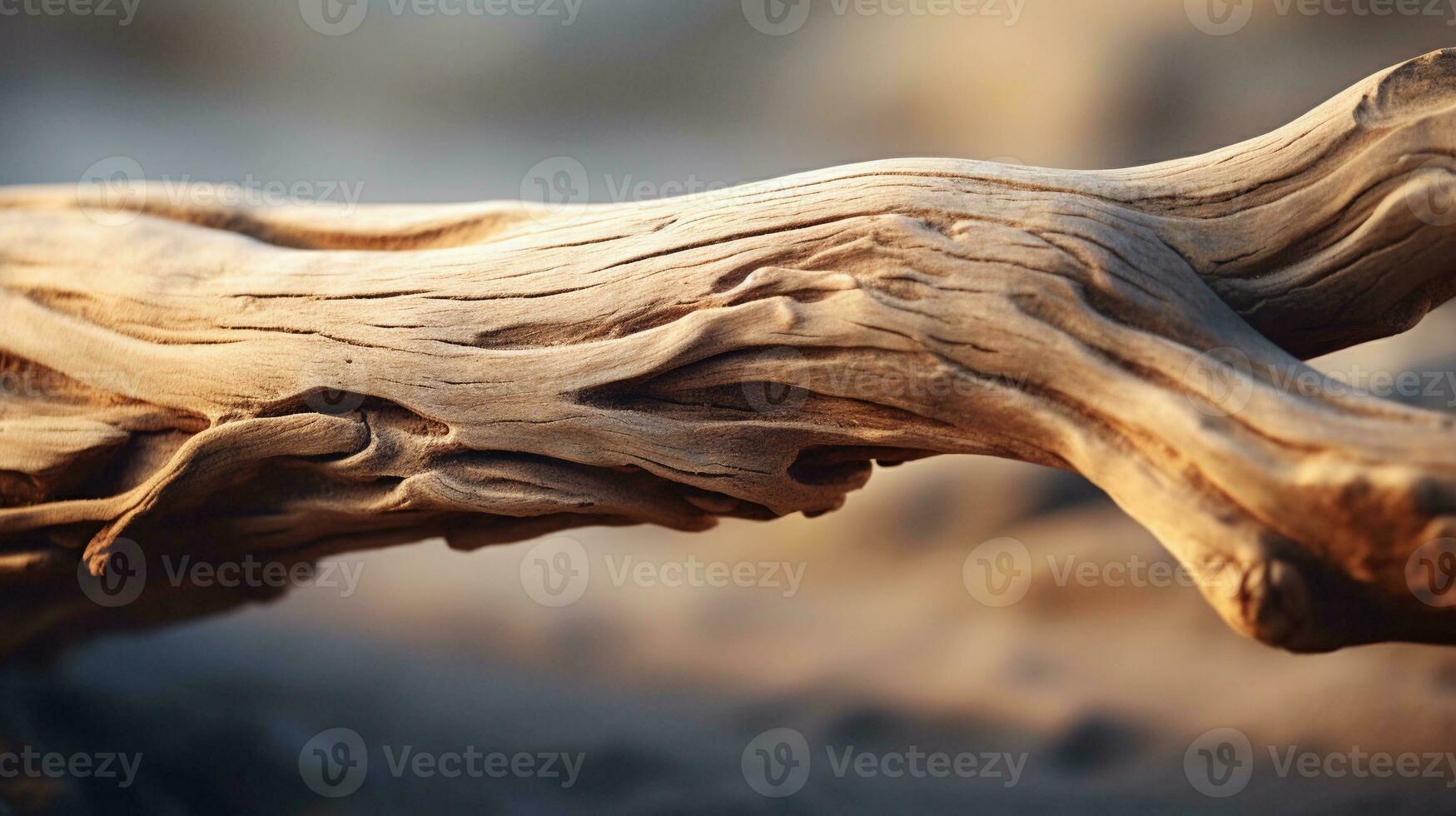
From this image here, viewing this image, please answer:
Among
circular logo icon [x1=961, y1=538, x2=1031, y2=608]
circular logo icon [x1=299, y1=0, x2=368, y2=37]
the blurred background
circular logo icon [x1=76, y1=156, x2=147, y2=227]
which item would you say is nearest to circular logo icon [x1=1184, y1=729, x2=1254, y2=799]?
the blurred background

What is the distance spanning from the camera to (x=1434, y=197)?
146 centimetres

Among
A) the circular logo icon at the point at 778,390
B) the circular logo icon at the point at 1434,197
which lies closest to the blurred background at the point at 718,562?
the circular logo icon at the point at 778,390

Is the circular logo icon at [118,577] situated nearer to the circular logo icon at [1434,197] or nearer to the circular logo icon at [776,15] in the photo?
the circular logo icon at [1434,197]

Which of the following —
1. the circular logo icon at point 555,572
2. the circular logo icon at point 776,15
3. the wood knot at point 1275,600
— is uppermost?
the circular logo icon at point 776,15

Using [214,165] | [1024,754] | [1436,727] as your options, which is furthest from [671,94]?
[1436,727]

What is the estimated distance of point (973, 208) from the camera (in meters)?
1.53

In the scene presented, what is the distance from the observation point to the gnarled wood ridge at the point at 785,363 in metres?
1.27

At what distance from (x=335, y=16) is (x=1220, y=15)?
9.86ft

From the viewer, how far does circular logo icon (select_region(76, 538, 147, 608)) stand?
6.17 ft

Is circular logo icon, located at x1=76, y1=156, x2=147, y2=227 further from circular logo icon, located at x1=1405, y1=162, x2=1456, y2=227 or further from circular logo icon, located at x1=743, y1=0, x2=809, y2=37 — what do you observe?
circular logo icon, located at x1=1405, y1=162, x2=1456, y2=227

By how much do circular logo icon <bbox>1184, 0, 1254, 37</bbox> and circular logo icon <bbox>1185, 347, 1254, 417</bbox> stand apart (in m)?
2.39

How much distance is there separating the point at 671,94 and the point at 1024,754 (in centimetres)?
241

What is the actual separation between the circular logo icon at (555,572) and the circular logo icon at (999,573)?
126 cm

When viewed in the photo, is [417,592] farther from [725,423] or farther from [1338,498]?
[1338,498]
